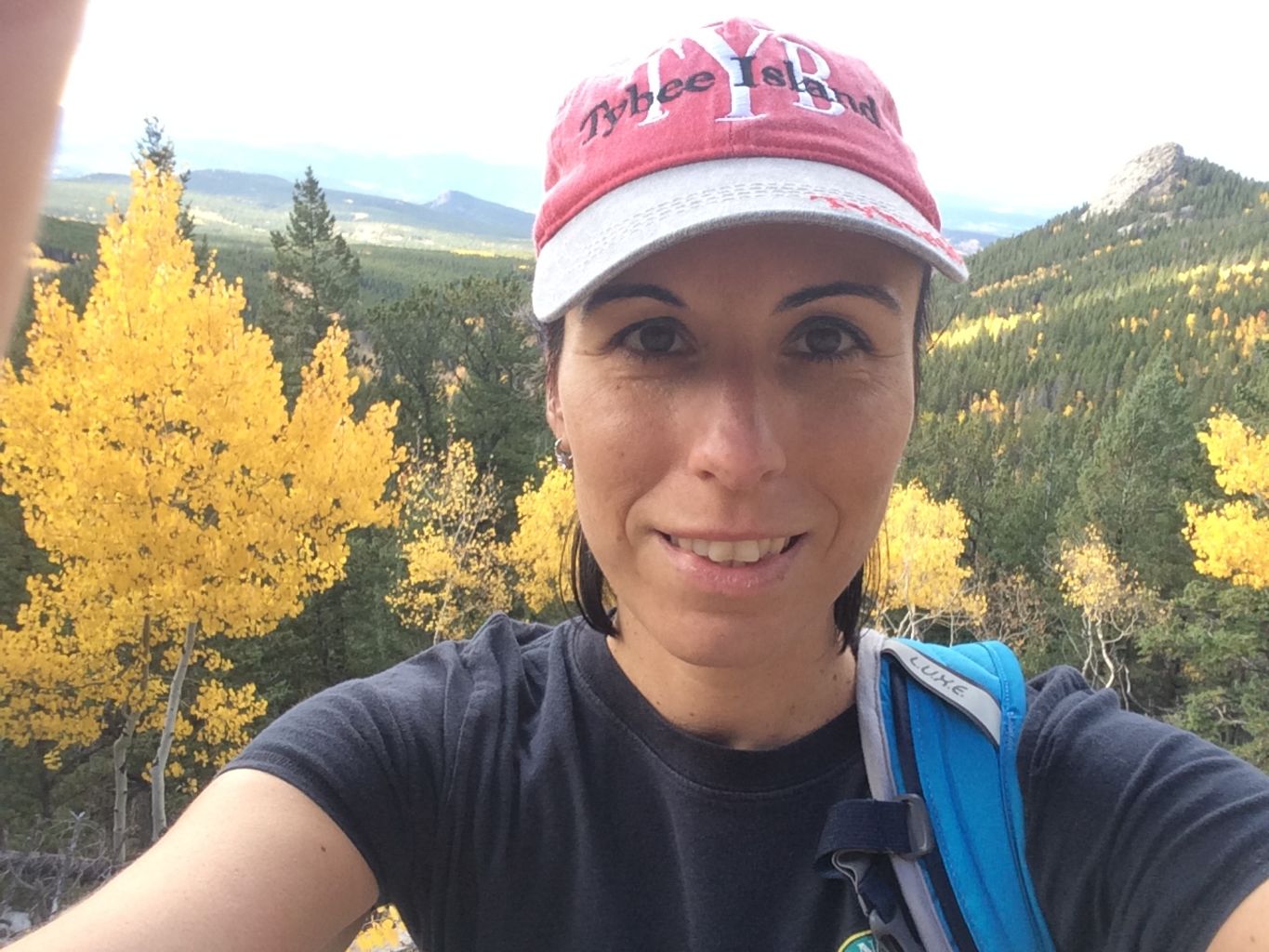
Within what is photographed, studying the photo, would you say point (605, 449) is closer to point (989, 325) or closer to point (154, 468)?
point (154, 468)

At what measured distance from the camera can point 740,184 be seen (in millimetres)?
1076

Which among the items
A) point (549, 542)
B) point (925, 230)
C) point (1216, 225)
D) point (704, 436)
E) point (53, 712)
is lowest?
point (53, 712)

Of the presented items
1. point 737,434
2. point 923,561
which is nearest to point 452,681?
point 737,434

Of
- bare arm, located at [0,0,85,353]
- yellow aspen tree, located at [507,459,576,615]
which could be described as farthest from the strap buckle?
yellow aspen tree, located at [507,459,576,615]

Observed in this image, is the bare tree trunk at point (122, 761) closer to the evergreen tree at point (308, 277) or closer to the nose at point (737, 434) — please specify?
the nose at point (737, 434)

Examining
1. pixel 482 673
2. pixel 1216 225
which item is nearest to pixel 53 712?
pixel 482 673

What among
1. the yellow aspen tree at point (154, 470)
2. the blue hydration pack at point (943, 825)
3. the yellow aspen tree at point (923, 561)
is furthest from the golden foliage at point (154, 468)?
the yellow aspen tree at point (923, 561)

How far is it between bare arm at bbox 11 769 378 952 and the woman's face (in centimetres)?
57

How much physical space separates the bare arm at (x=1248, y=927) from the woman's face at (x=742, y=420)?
62 centimetres

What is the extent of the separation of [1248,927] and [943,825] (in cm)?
35

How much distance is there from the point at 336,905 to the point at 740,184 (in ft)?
3.78

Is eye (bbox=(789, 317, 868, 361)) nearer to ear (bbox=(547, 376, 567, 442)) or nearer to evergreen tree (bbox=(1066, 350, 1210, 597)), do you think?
ear (bbox=(547, 376, 567, 442))

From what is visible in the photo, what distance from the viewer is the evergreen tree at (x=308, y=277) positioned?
76.6ft

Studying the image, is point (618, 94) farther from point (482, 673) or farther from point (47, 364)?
point (47, 364)
